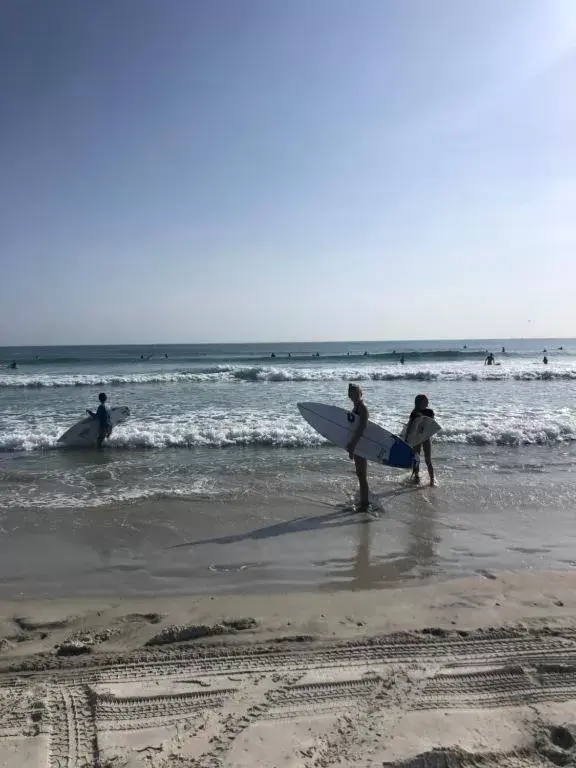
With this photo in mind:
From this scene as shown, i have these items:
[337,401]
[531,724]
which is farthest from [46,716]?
[337,401]

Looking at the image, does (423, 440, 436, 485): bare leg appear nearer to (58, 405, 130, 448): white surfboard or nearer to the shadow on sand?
the shadow on sand

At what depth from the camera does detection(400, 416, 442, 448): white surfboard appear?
8883mm

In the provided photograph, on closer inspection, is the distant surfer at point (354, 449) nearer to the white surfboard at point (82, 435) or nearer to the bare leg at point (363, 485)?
the bare leg at point (363, 485)

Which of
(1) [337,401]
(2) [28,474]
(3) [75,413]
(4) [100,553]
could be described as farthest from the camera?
(1) [337,401]

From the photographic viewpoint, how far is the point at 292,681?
3.14 meters

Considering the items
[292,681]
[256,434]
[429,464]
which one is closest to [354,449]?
[429,464]

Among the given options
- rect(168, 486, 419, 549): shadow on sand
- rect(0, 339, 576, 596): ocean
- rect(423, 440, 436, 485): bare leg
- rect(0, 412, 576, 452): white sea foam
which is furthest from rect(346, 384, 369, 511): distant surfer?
rect(0, 412, 576, 452): white sea foam

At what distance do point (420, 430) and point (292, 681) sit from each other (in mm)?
6362

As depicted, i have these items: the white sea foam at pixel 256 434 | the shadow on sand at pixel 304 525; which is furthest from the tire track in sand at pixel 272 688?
the white sea foam at pixel 256 434

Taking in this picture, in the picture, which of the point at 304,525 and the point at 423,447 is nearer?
the point at 304,525

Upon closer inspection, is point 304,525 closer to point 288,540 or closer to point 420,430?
point 288,540

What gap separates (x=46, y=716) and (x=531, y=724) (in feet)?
8.99

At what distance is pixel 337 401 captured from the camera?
19953 mm

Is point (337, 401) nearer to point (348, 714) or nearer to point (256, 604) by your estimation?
point (256, 604)
